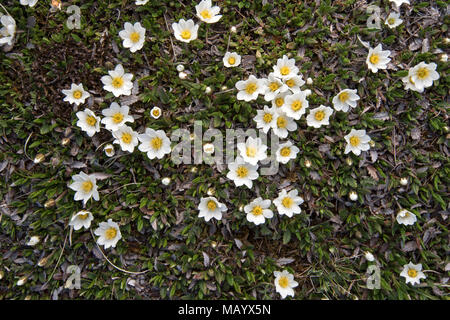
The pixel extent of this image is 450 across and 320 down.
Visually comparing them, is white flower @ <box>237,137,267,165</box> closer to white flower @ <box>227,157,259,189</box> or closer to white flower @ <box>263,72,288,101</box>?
white flower @ <box>227,157,259,189</box>

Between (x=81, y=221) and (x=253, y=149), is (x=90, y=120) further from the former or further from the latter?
(x=253, y=149)

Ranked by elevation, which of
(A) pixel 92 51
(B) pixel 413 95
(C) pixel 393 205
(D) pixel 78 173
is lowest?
(C) pixel 393 205

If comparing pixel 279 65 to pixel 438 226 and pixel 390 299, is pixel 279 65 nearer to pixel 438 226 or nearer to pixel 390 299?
pixel 438 226

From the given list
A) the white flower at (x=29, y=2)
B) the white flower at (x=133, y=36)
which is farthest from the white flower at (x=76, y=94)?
the white flower at (x=29, y=2)

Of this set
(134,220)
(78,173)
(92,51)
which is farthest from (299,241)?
(92,51)

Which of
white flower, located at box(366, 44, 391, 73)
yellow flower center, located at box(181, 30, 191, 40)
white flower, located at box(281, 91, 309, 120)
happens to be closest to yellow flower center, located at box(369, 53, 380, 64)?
white flower, located at box(366, 44, 391, 73)
